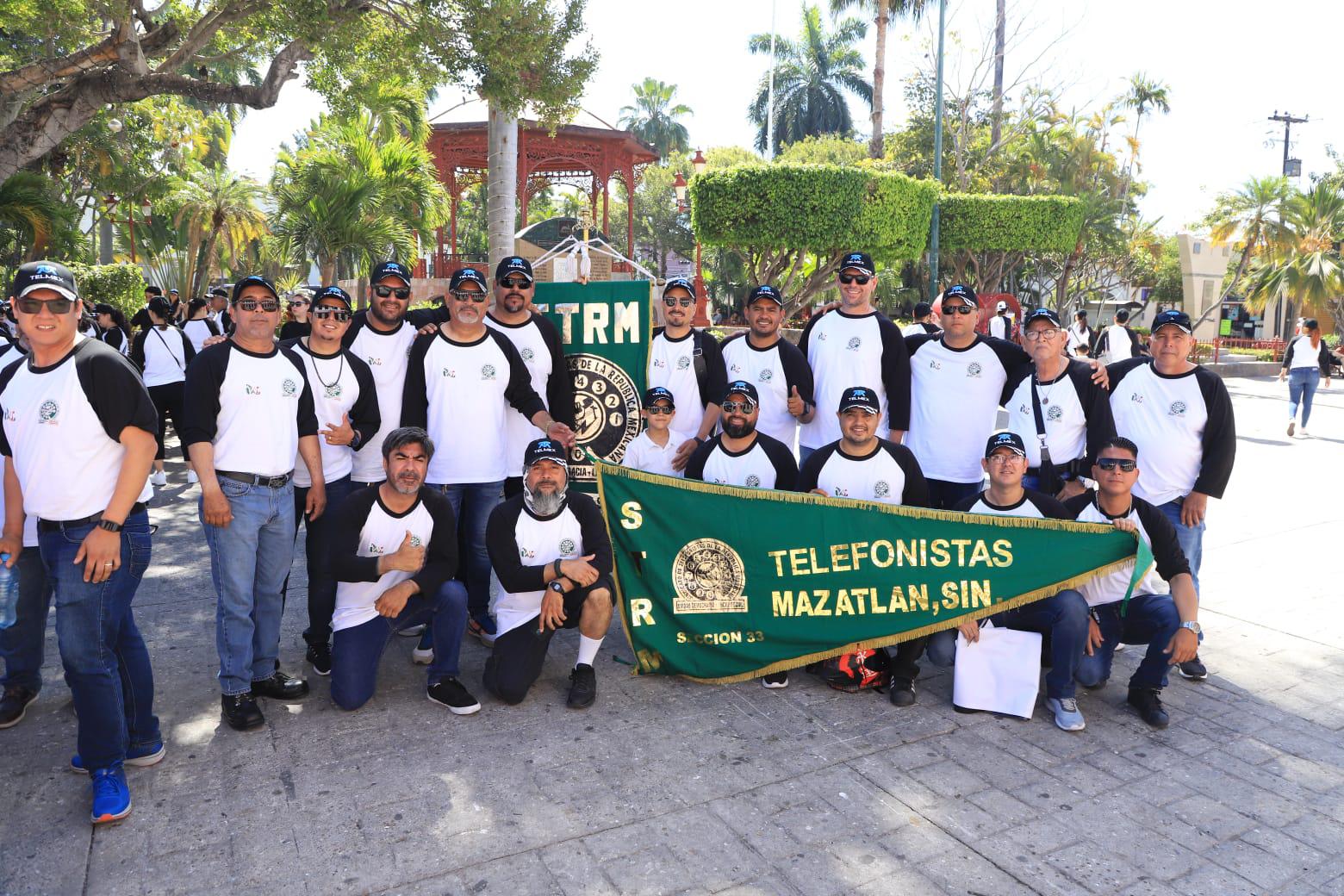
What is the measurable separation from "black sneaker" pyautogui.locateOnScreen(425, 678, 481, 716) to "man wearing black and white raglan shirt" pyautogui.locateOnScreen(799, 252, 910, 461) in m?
2.32

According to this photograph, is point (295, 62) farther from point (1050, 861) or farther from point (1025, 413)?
point (1050, 861)

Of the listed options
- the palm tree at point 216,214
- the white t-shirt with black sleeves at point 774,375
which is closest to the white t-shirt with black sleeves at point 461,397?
the white t-shirt with black sleeves at point 774,375

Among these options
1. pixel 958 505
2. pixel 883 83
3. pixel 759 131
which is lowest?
pixel 958 505

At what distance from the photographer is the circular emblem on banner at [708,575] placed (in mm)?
5000

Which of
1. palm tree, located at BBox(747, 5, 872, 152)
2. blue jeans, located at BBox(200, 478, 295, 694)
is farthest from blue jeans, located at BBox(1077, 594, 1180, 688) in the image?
palm tree, located at BBox(747, 5, 872, 152)

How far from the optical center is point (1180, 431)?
5.27m

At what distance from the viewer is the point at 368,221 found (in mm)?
17906

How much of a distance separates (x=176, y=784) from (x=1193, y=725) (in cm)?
441

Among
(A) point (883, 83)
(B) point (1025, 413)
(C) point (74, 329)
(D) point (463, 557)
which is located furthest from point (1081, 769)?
(A) point (883, 83)

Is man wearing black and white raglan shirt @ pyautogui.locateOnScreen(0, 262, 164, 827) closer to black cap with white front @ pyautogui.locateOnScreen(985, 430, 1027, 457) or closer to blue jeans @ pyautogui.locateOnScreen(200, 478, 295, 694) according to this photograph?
blue jeans @ pyautogui.locateOnScreen(200, 478, 295, 694)

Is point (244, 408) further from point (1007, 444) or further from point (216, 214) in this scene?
point (216, 214)

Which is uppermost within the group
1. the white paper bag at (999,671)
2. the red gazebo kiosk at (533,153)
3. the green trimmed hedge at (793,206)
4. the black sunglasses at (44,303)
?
the red gazebo kiosk at (533,153)

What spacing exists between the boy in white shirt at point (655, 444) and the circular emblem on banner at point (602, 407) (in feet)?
0.86

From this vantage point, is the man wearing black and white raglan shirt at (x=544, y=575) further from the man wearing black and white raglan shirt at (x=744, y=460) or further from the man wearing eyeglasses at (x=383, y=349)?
the man wearing eyeglasses at (x=383, y=349)
